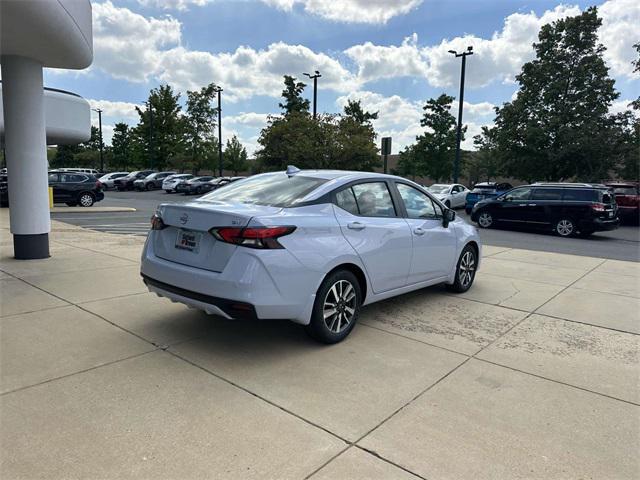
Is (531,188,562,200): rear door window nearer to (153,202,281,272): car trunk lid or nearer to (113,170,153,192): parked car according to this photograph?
(153,202,281,272): car trunk lid

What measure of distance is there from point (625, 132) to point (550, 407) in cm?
3021

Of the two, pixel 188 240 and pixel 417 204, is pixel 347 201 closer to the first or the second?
pixel 417 204

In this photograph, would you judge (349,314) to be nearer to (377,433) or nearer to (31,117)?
(377,433)

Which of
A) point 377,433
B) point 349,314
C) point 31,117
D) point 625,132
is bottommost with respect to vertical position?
point 377,433

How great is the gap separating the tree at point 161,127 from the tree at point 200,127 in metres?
2.15

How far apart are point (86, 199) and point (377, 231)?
20.9 meters

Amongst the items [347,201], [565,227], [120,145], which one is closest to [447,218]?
[347,201]

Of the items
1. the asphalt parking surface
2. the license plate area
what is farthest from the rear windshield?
the asphalt parking surface

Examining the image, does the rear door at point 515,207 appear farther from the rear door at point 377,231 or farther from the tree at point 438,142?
the tree at point 438,142

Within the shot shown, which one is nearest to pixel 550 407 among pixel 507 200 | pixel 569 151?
pixel 507 200

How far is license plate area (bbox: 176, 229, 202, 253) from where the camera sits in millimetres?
3936

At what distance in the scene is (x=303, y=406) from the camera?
10.4 feet

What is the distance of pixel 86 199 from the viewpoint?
2205 cm

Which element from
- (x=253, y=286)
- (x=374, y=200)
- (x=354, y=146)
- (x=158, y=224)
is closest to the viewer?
(x=253, y=286)
